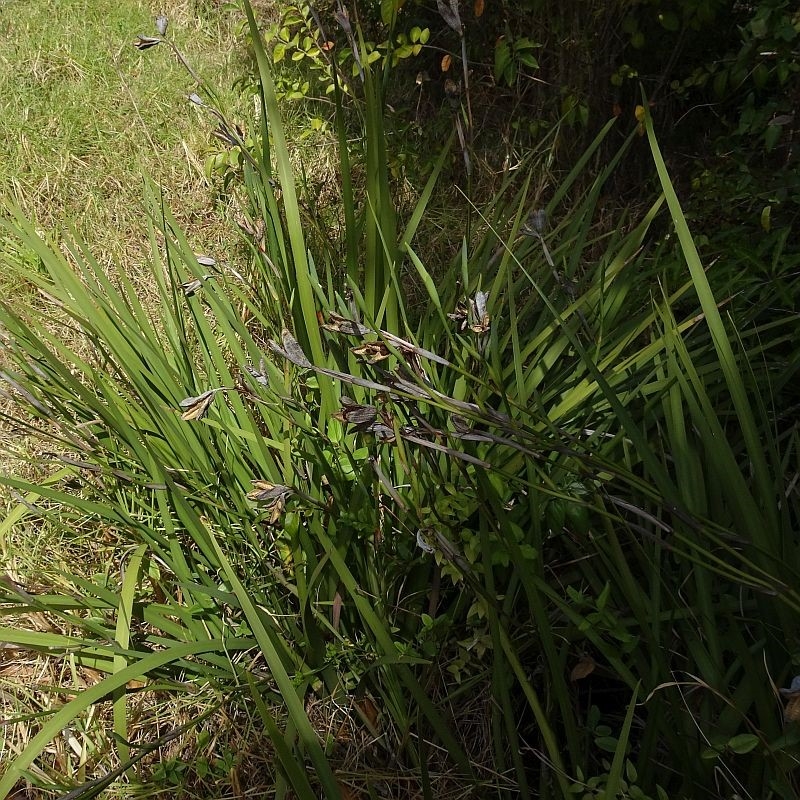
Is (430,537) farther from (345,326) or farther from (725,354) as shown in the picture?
(725,354)

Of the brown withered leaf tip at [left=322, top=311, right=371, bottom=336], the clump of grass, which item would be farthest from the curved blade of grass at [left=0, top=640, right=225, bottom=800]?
the brown withered leaf tip at [left=322, top=311, right=371, bottom=336]

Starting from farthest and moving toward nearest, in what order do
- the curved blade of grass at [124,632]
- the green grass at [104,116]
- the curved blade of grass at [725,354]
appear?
the green grass at [104,116] → the curved blade of grass at [124,632] → the curved blade of grass at [725,354]

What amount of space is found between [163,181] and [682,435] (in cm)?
225

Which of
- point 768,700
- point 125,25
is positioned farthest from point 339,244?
point 125,25

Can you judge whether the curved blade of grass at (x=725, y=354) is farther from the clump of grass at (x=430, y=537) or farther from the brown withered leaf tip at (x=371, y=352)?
the brown withered leaf tip at (x=371, y=352)

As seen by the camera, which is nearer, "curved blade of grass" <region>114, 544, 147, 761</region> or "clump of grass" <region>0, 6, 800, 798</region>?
"clump of grass" <region>0, 6, 800, 798</region>

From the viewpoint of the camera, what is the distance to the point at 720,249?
78.4 inches

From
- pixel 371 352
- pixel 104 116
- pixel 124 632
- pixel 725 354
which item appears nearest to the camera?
pixel 371 352

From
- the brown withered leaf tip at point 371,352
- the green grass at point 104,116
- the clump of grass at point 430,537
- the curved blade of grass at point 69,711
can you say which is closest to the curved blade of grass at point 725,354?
the clump of grass at point 430,537

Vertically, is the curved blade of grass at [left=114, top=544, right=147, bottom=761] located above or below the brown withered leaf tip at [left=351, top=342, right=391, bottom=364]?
below

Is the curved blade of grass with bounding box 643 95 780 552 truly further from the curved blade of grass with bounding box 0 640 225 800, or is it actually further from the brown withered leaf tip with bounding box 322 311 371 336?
the curved blade of grass with bounding box 0 640 225 800

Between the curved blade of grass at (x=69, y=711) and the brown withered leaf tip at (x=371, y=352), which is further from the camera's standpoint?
the curved blade of grass at (x=69, y=711)

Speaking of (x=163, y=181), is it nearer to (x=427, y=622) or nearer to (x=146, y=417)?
(x=146, y=417)

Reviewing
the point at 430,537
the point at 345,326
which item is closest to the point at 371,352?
the point at 345,326
